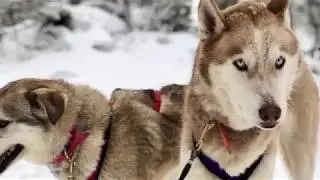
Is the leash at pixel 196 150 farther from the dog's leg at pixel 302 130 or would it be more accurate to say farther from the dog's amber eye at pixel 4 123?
the dog's amber eye at pixel 4 123

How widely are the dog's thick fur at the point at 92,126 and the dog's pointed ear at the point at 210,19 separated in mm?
729

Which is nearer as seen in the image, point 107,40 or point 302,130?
point 302,130

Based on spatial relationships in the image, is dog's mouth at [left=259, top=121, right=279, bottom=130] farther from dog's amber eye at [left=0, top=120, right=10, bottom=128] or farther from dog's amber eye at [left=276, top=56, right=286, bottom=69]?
dog's amber eye at [left=0, top=120, right=10, bottom=128]

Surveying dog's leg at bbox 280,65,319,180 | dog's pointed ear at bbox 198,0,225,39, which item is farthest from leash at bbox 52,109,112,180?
dog's leg at bbox 280,65,319,180

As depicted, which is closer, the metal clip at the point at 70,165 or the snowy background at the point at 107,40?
the metal clip at the point at 70,165

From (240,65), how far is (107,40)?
14.6ft

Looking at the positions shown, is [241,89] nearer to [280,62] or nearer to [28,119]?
[280,62]

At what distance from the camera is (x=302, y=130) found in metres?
3.31

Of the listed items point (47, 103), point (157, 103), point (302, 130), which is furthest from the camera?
point (157, 103)

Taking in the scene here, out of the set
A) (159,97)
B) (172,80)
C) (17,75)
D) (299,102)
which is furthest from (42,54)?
(299,102)

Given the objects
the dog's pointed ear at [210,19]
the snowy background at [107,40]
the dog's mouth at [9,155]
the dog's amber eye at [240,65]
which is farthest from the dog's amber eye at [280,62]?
the snowy background at [107,40]

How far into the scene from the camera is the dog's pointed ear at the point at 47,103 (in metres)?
3.17

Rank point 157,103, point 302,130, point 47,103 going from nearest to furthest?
point 47,103 < point 302,130 < point 157,103

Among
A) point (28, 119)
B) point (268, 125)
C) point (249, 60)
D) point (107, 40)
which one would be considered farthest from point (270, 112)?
point (107, 40)
